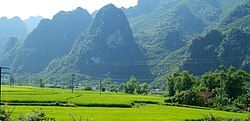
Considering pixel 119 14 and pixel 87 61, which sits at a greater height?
pixel 119 14

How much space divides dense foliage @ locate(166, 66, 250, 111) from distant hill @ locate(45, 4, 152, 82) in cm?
8081

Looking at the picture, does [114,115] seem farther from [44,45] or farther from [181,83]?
[44,45]

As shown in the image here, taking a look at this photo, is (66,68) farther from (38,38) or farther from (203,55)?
(203,55)

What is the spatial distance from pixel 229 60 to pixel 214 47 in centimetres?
687

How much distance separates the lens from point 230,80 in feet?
188

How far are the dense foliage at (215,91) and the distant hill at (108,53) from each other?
80810 millimetres

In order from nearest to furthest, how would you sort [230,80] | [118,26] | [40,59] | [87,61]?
[230,80], [87,61], [118,26], [40,59]

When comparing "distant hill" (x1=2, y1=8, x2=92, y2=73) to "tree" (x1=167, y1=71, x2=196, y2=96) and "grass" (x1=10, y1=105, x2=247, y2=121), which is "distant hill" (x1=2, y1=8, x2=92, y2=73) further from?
"grass" (x1=10, y1=105, x2=247, y2=121)

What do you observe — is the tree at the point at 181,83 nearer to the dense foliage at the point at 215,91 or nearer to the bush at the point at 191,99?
the dense foliage at the point at 215,91

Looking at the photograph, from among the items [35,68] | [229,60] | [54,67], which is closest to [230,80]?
[229,60]

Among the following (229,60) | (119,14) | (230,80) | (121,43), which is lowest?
(230,80)

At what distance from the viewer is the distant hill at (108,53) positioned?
152900mm

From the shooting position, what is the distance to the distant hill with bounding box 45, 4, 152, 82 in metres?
153

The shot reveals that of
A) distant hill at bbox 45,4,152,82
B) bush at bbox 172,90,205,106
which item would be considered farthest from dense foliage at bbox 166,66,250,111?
distant hill at bbox 45,4,152,82
